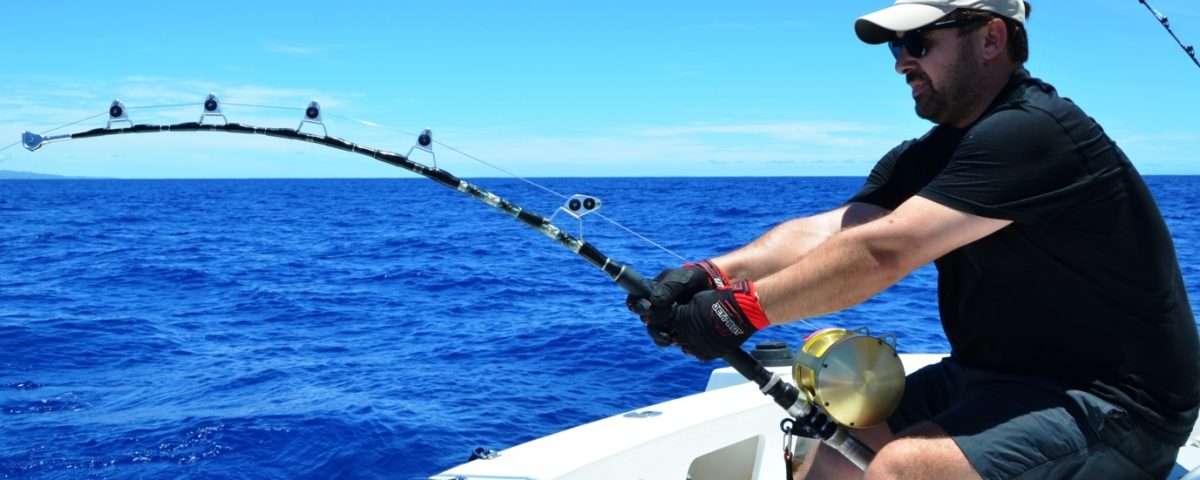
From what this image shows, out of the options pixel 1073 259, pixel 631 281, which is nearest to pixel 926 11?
pixel 1073 259

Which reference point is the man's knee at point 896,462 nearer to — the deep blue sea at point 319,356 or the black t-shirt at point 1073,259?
the black t-shirt at point 1073,259

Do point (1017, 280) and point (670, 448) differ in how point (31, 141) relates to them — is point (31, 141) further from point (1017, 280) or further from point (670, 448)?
point (1017, 280)

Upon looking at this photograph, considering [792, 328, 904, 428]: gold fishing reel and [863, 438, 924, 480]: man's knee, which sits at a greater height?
[792, 328, 904, 428]: gold fishing reel

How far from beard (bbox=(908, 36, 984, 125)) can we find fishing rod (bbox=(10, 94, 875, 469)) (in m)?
0.78

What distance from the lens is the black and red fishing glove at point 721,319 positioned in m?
2.15

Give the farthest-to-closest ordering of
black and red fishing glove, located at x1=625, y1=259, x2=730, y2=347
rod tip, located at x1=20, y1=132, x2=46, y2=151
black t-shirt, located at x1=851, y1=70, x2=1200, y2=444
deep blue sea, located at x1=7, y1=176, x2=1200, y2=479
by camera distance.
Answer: deep blue sea, located at x1=7, y1=176, x2=1200, y2=479 → rod tip, located at x1=20, y1=132, x2=46, y2=151 → black and red fishing glove, located at x1=625, y1=259, x2=730, y2=347 → black t-shirt, located at x1=851, y1=70, x2=1200, y2=444

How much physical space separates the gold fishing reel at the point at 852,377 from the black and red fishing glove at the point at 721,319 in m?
0.32

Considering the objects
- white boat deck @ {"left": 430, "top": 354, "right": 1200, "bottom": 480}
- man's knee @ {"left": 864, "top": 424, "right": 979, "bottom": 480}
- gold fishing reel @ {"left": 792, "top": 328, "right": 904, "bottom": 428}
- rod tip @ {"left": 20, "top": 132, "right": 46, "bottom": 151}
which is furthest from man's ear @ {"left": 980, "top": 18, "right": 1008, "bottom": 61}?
rod tip @ {"left": 20, "top": 132, "right": 46, "bottom": 151}

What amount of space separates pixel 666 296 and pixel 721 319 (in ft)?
0.77

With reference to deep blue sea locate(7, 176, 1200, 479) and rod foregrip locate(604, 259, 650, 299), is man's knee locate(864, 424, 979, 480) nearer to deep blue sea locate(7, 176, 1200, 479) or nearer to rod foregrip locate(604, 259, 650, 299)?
rod foregrip locate(604, 259, 650, 299)

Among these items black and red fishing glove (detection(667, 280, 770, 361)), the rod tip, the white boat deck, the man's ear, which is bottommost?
the white boat deck

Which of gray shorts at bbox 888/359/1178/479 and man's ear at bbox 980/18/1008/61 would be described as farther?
man's ear at bbox 980/18/1008/61

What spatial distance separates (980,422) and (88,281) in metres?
15.5

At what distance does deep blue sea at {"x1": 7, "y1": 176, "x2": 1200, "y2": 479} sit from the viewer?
19.2ft
